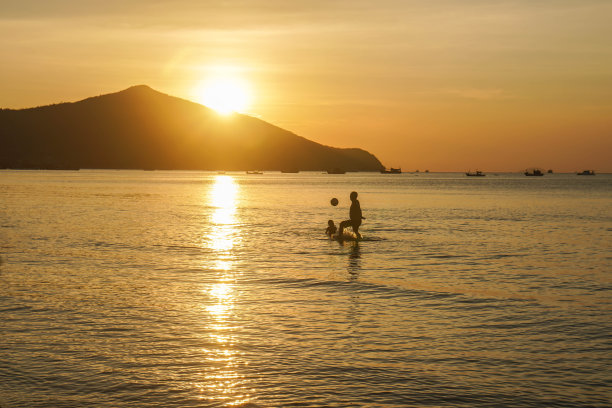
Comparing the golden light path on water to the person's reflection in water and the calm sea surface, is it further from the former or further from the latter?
the person's reflection in water

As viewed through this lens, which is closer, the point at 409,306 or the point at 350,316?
the point at 350,316

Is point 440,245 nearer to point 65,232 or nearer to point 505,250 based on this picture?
point 505,250

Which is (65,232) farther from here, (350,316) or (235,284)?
(350,316)

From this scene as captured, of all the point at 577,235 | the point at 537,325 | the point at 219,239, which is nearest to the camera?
the point at 537,325

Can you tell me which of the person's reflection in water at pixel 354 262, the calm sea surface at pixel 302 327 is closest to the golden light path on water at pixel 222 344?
the calm sea surface at pixel 302 327

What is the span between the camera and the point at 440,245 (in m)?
32.9

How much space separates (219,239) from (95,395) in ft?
85.1

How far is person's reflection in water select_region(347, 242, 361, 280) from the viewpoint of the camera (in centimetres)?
2241

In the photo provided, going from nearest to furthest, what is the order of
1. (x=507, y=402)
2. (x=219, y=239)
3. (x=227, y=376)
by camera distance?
(x=507, y=402) < (x=227, y=376) < (x=219, y=239)

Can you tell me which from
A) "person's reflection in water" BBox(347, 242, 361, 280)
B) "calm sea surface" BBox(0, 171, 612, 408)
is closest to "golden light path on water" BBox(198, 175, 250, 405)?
"calm sea surface" BBox(0, 171, 612, 408)

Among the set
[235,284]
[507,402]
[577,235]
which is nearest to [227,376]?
[507,402]

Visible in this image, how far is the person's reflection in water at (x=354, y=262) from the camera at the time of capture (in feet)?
73.5

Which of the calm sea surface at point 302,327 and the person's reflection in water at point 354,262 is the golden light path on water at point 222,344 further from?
the person's reflection in water at point 354,262

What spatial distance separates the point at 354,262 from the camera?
25.8 m
